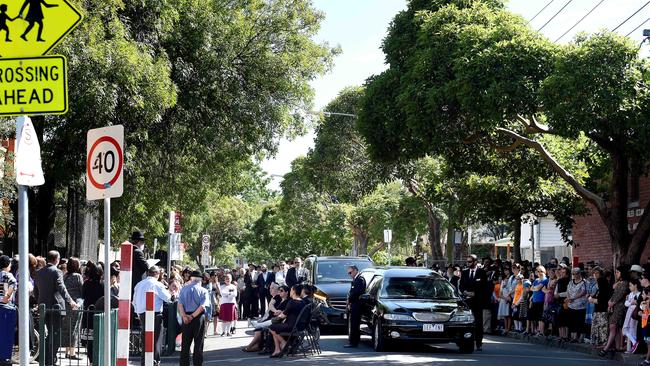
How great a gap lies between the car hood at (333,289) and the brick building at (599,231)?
930 cm

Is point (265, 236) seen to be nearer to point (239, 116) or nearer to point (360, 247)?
point (360, 247)

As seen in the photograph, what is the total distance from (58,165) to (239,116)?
18.5 feet

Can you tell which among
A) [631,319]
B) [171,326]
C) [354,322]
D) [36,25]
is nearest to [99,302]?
[171,326]

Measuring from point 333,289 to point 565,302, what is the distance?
6.21 metres

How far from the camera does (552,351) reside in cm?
2120

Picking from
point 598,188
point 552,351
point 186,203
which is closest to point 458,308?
point 552,351

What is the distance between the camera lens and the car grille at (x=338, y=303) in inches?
998

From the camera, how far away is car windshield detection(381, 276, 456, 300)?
793 inches

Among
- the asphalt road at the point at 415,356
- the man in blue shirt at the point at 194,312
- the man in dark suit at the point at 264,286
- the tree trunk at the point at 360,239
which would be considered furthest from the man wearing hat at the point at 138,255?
the tree trunk at the point at 360,239

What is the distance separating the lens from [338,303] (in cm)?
2541

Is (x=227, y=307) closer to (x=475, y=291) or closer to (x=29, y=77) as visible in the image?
(x=475, y=291)

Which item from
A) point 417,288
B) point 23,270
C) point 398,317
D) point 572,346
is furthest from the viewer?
point 572,346

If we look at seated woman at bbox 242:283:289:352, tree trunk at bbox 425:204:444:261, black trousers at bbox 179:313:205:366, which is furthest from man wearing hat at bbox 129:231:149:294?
tree trunk at bbox 425:204:444:261

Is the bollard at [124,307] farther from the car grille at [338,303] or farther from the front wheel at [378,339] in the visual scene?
the car grille at [338,303]
